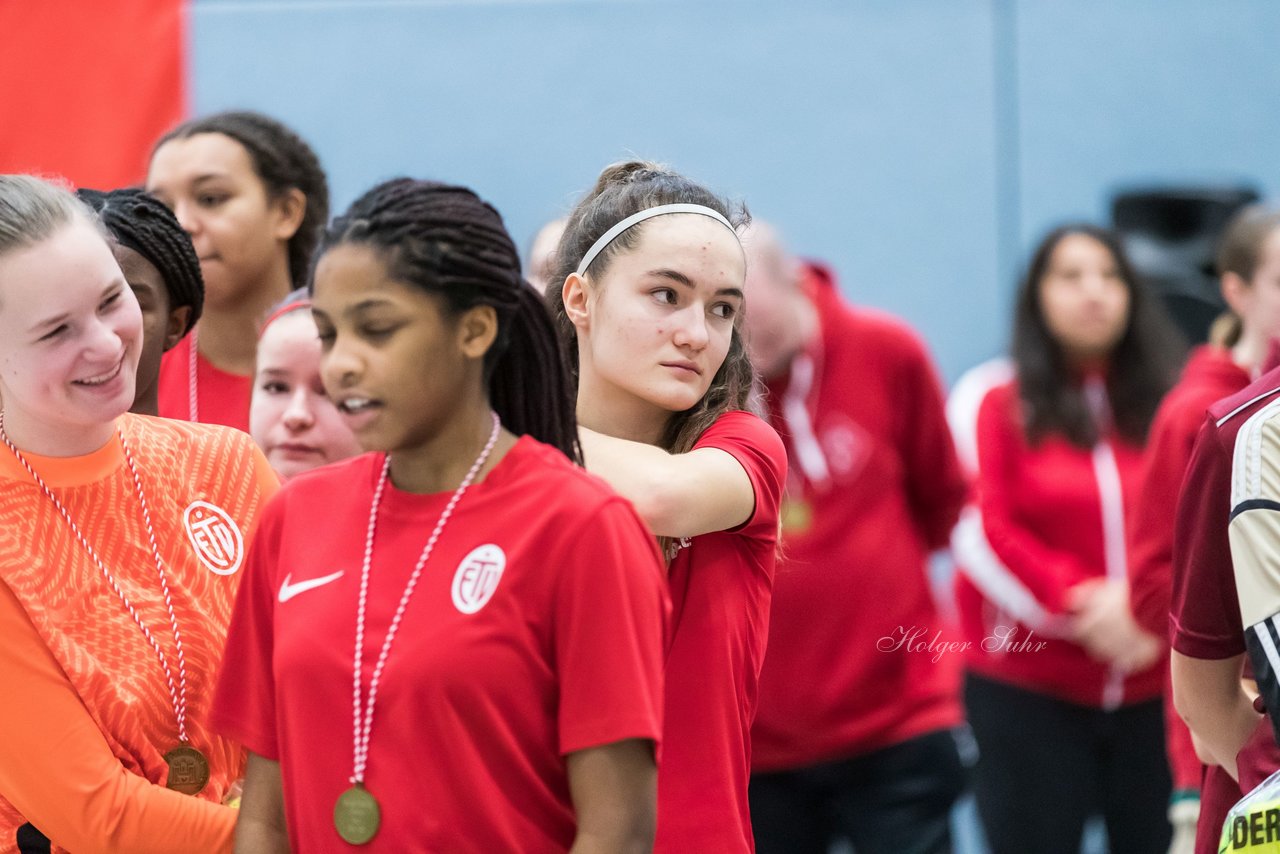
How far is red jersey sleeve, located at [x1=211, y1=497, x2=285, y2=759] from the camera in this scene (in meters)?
1.79

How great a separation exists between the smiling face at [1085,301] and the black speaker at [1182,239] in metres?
0.64

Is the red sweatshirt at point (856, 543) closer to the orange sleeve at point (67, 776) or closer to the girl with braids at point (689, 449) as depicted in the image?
the girl with braids at point (689, 449)

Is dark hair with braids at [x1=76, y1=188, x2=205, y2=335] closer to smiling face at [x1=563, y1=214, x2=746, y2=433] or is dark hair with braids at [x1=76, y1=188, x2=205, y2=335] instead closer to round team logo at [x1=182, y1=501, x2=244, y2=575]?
round team logo at [x1=182, y1=501, x2=244, y2=575]

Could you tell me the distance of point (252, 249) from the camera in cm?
321

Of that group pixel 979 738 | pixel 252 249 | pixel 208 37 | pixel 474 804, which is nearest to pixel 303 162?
pixel 252 249

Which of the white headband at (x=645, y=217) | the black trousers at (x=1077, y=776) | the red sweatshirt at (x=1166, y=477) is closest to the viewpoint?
the white headband at (x=645, y=217)

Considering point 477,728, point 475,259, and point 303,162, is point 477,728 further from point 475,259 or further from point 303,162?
point 303,162

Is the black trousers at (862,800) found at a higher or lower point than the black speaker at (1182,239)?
lower

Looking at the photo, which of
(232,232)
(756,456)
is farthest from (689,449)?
(232,232)

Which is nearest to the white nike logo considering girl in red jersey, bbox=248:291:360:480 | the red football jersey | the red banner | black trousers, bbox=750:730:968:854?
the red football jersey

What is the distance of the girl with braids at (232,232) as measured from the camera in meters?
3.15

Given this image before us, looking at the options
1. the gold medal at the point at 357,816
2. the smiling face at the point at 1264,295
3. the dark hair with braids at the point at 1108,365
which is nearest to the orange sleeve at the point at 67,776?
the gold medal at the point at 357,816

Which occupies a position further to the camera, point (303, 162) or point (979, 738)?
point (979, 738)

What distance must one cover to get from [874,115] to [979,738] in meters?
2.32
